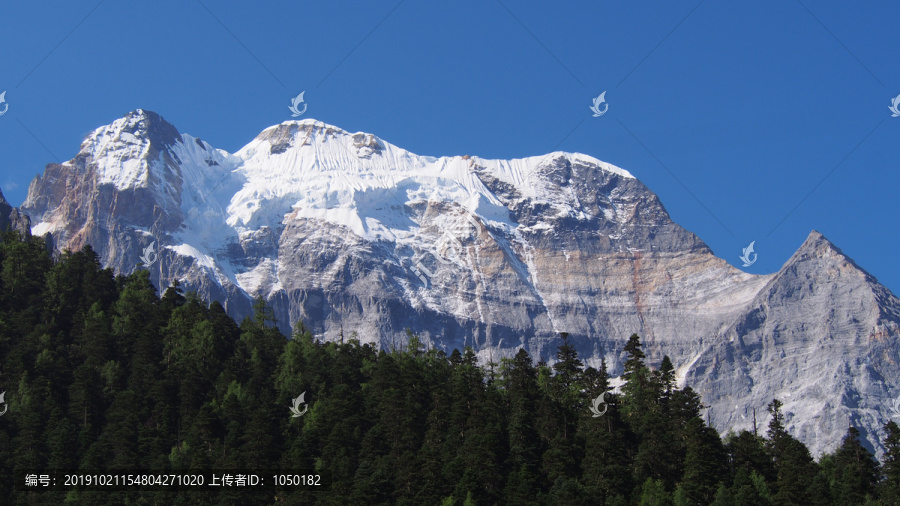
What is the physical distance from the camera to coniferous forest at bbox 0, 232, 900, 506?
129 meters

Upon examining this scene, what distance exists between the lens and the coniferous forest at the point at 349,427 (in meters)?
129

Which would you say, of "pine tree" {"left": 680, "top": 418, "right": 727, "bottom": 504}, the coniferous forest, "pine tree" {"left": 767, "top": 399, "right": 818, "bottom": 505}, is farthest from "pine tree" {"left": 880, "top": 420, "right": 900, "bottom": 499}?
"pine tree" {"left": 680, "top": 418, "right": 727, "bottom": 504}

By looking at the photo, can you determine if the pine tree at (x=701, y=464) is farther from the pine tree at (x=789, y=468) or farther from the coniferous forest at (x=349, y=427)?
the pine tree at (x=789, y=468)

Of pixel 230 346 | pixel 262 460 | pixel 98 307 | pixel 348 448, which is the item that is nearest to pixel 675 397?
pixel 348 448

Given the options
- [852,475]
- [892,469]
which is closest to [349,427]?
[852,475]

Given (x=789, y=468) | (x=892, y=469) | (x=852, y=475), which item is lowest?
(x=852, y=475)

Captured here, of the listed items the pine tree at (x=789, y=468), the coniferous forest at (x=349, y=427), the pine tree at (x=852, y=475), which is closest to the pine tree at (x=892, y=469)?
the coniferous forest at (x=349, y=427)

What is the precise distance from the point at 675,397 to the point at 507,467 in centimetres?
2421

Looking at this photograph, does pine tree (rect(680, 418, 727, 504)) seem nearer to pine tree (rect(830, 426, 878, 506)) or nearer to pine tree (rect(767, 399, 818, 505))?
pine tree (rect(767, 399, 818, 505))

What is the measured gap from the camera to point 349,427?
146m

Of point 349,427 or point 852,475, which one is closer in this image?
point 852,475

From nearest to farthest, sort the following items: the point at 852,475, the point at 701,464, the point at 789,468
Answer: the point at 701,464
the point at 789,468
the point at 852,475

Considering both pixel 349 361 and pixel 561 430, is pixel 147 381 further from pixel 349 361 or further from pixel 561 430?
pixel 561 430

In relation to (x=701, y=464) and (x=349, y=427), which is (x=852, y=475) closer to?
(x=701, y=464)
